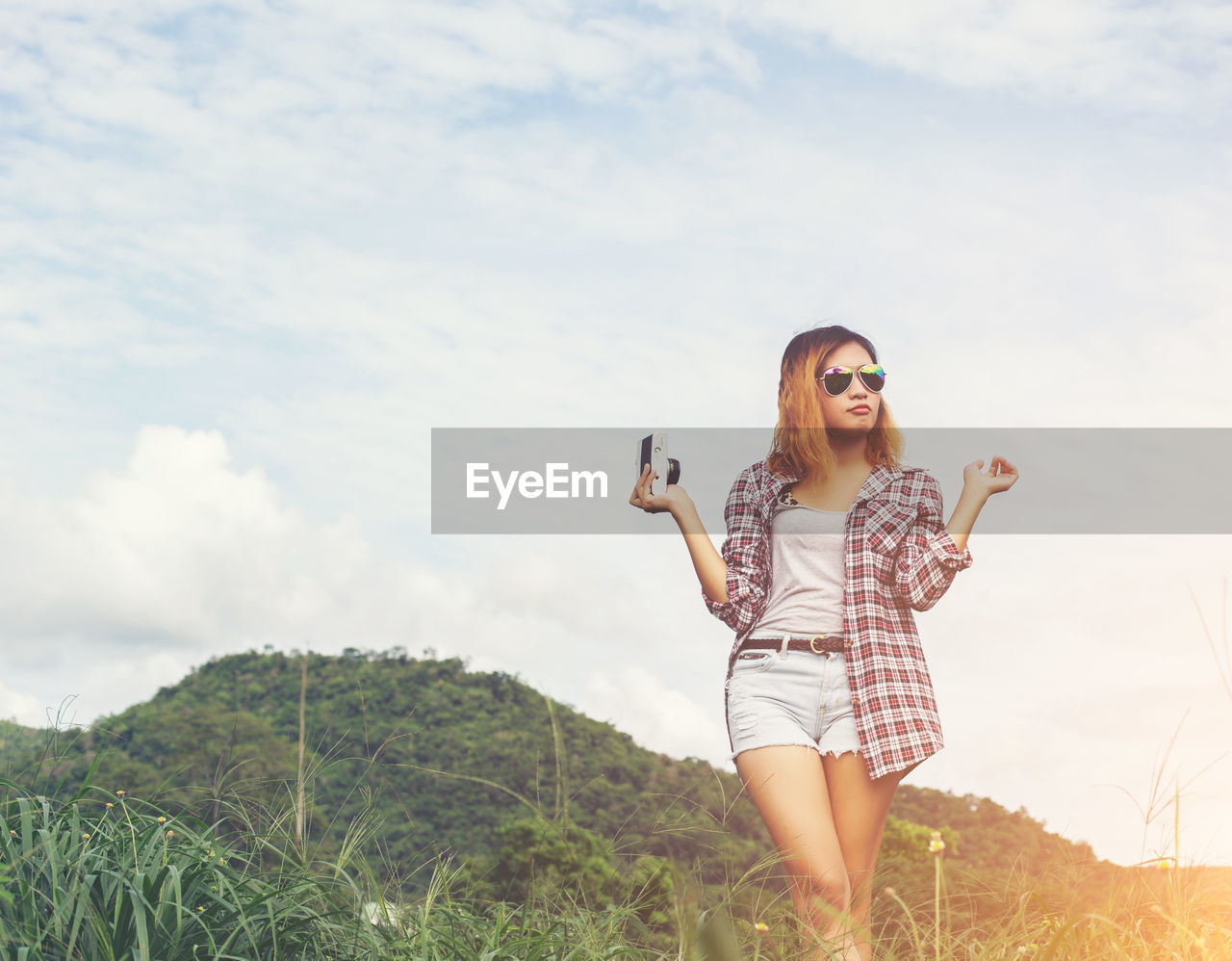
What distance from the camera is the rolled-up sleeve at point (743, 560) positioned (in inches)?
167

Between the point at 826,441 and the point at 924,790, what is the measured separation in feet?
46.8

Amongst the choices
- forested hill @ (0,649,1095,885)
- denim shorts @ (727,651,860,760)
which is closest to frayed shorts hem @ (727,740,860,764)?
denim shorts @ (727,651,860,760)

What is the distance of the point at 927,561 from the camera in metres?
4.05

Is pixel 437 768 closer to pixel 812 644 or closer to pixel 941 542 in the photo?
pixel 812 644

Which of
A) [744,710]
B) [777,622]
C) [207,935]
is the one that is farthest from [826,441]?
[207,935]

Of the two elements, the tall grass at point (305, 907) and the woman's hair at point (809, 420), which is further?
the woman's hair at point (809, 420)

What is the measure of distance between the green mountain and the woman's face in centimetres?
161

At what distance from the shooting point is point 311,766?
3.89 metres

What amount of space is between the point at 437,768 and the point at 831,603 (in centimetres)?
783

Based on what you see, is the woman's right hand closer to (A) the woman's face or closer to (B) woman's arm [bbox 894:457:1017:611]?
(A) the woman's face

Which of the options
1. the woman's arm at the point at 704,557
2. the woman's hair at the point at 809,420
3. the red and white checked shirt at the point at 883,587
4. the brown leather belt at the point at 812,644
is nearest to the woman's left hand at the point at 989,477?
the red and white checked shirt at the point at 883,587

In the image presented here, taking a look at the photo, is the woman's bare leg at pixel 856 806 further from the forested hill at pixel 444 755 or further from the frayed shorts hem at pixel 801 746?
the forested hill at pixel 444 755

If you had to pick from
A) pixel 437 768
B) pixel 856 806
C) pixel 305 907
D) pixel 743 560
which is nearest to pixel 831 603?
pixel 743 560

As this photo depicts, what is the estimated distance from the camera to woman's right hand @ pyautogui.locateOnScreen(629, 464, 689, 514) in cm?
451
